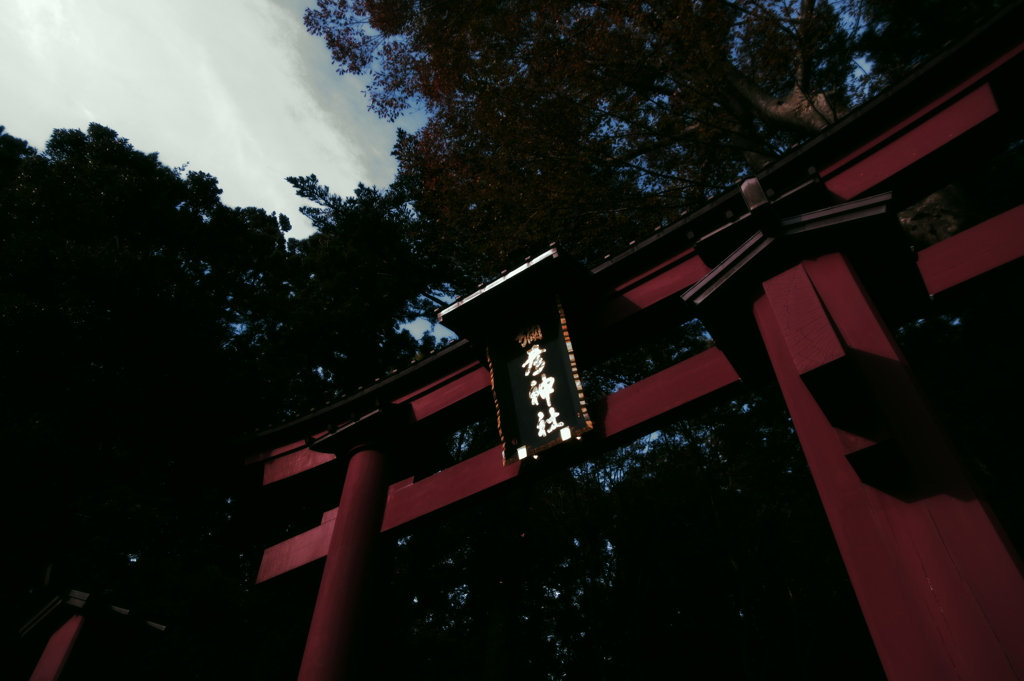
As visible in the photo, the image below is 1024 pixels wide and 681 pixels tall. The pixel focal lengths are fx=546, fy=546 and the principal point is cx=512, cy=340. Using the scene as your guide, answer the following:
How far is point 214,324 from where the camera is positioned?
420 inches

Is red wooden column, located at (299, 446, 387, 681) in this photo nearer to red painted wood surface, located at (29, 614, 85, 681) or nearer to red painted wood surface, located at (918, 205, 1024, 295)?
red painted wood surface, located at (29, 614, 85, 681)

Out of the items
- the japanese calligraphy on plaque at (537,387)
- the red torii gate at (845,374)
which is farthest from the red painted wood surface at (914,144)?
the japanese calligraphy on plaque at (537,387)

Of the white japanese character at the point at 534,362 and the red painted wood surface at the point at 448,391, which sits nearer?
Result: the white japanese character at the point at 534,362

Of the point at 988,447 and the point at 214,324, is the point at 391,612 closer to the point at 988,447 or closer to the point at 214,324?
the point at 214,324

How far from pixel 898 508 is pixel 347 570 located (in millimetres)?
4248

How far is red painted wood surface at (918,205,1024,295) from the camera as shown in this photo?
321 cm

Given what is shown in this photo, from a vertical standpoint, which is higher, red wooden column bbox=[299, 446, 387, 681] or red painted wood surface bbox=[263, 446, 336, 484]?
red painted wood surface bbox=[263, 446, 336, 484]

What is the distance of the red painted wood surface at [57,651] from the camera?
487 cm

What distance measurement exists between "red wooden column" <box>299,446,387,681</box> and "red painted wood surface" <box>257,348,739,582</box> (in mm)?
190

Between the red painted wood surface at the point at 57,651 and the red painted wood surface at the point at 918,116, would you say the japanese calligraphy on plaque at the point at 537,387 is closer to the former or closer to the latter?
the red painted wood surface at the point at 918,116

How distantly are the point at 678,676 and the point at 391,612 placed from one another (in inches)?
302

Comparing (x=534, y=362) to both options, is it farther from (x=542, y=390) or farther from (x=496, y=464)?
(x=496, y=464)

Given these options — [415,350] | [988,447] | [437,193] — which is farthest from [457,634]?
[988,447]

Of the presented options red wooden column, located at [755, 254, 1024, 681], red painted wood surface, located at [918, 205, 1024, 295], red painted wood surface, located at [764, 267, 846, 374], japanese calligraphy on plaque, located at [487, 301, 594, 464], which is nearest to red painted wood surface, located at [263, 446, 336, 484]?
japanese calligraphy on plaque, located at [487, 301, 594, 464]
